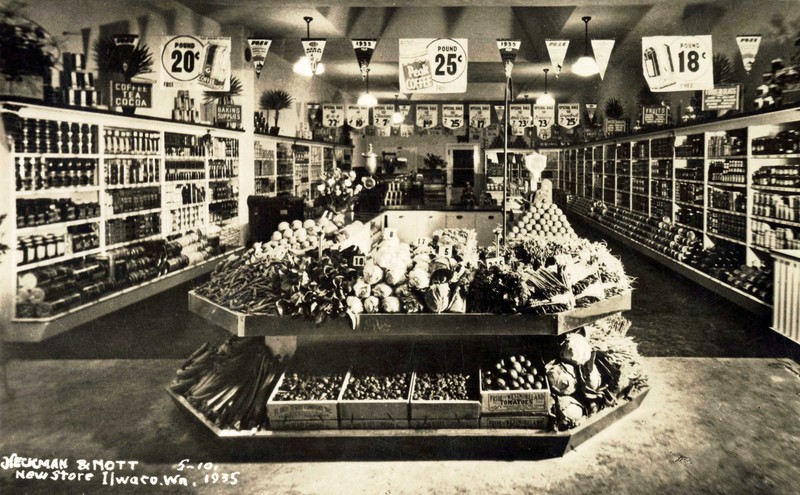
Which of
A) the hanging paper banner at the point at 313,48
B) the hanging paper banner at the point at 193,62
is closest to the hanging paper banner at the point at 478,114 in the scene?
the hanging paper banner at the point at 313,48

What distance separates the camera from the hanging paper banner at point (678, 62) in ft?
22.1

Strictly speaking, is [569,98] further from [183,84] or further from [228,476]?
[228,476]

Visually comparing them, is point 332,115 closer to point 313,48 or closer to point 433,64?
point 313,48

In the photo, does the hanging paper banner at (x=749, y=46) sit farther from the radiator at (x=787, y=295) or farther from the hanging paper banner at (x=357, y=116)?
the hanging paper banner at (x=357, y=116)

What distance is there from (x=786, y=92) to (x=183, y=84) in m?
7.33

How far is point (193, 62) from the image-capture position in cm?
682

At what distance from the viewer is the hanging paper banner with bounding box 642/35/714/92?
22.1 feet

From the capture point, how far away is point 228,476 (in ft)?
10.1

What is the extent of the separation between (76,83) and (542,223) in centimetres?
596

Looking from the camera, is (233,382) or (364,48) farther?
(364,48)

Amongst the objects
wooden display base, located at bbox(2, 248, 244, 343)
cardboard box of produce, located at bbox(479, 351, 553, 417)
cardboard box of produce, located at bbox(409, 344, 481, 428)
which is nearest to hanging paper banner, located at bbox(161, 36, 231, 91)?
wooden display base, located at bbox(2, 248, 244, 343)

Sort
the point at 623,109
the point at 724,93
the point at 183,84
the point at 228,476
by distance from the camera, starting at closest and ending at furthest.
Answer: the point at 228,476
the point at 183,84
the point at 724,93
the point at 623,109

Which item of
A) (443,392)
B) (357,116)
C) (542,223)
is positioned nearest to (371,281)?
(443,392)

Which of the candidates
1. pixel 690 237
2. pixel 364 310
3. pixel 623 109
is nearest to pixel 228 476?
pixel 364 310
